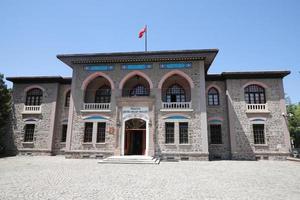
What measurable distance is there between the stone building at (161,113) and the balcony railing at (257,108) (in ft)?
0.29

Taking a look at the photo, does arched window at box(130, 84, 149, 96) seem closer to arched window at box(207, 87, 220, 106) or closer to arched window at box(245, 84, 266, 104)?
arched window at box(207, 87, 220, 106)

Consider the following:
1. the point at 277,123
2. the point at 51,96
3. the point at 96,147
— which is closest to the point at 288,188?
the point at 277,123

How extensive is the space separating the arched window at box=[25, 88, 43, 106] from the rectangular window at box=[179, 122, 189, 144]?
15.5 metres

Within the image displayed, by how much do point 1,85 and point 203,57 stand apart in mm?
21309

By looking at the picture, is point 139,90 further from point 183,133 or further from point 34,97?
point 34,97

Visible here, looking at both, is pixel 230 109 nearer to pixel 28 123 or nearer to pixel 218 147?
pixel 218 147

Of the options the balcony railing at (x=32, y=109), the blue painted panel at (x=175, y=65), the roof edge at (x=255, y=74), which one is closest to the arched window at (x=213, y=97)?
the roof edge at (x=255, y=74)

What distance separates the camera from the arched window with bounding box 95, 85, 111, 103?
20400 millimetres

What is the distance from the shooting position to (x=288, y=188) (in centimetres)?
752

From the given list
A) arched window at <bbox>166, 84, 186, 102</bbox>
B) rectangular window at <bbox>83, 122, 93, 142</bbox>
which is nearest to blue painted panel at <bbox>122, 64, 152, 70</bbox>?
arched window at <bbox>166, 84, 186, 102</bbox>

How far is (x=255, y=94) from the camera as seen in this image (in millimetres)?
19391

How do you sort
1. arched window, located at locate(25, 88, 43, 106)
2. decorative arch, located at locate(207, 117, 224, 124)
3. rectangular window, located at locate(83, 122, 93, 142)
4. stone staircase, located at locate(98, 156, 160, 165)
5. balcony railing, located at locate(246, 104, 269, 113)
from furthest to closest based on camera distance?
arched window, located at locate(25, 88, 43, 106), decorative arch, located at locate(207, 117, 224, 124), balcony railing, located at locate(246, 104, 269, 113), rectangular window, located at locate(83, 122, 93, 142), stone staircase, located at locate(98, 156, 160, 165)

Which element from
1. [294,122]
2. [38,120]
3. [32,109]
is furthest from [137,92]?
[294,122]

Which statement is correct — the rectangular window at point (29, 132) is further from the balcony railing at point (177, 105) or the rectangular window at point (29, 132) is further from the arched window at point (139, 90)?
the balcony railing at point (177, 105)
